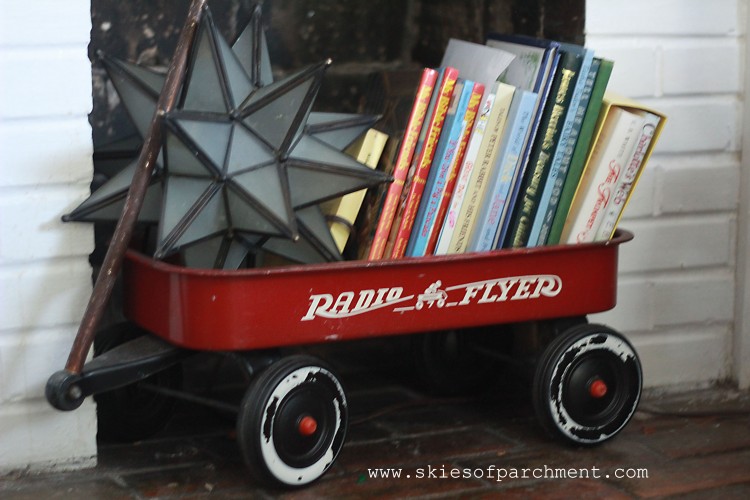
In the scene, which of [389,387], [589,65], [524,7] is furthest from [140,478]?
[524,7]

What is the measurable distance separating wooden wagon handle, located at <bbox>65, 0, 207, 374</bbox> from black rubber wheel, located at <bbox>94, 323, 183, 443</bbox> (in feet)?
0.71

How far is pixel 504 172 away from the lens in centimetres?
181

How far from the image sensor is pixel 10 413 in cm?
176

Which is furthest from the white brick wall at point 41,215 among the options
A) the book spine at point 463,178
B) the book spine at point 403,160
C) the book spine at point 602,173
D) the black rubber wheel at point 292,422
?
the book spine at point 602,173

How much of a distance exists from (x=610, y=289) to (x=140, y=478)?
34.0 inches

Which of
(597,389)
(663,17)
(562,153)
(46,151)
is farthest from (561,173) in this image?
(46,151)

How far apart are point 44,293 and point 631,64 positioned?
3.82ft

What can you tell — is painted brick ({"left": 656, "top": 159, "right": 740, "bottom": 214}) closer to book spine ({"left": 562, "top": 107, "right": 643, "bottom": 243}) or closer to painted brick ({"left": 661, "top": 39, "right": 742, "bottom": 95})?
painted brick ({"left": 661, "top": 39, "right": 742, "bottom": 95})

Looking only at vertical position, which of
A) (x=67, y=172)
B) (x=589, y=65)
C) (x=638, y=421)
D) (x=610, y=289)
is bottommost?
(x=638, y=421)

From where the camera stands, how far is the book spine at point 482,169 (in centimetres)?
179

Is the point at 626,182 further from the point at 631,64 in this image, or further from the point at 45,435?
the point at 45,435

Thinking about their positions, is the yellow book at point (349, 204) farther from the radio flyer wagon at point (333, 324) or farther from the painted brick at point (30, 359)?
the painted brick at point (30, 359)

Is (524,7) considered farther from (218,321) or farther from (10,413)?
(10,413)

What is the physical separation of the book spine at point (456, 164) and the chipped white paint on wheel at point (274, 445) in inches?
11.7
